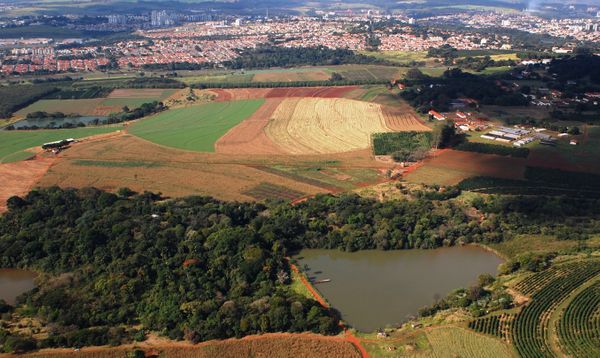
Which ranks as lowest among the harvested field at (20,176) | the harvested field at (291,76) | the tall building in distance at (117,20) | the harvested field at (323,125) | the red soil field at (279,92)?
the harvested field at (20,176)

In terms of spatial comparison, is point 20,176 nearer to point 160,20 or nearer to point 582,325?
point 582,325

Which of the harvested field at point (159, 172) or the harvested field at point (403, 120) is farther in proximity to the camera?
the harvested field at point (403, 120)

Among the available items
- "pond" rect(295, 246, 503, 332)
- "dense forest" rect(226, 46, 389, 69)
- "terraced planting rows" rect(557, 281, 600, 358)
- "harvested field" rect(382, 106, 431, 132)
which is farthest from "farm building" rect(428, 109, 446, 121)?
"dense forest" rect(226, 46, 389, 69)

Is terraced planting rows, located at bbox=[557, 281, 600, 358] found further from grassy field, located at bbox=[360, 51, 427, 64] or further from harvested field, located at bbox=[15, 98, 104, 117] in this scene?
grassy field, located at bbox=[360, 51, 427, 64]

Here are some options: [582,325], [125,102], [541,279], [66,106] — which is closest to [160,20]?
[125,102]

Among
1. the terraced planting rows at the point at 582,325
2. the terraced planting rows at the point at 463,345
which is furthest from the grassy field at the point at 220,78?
the terraced planting rows at the point at 463,345

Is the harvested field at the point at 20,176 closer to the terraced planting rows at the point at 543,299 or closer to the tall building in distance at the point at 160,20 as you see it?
the terraced planting rows at the point at 543,299

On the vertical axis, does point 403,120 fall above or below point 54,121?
above
